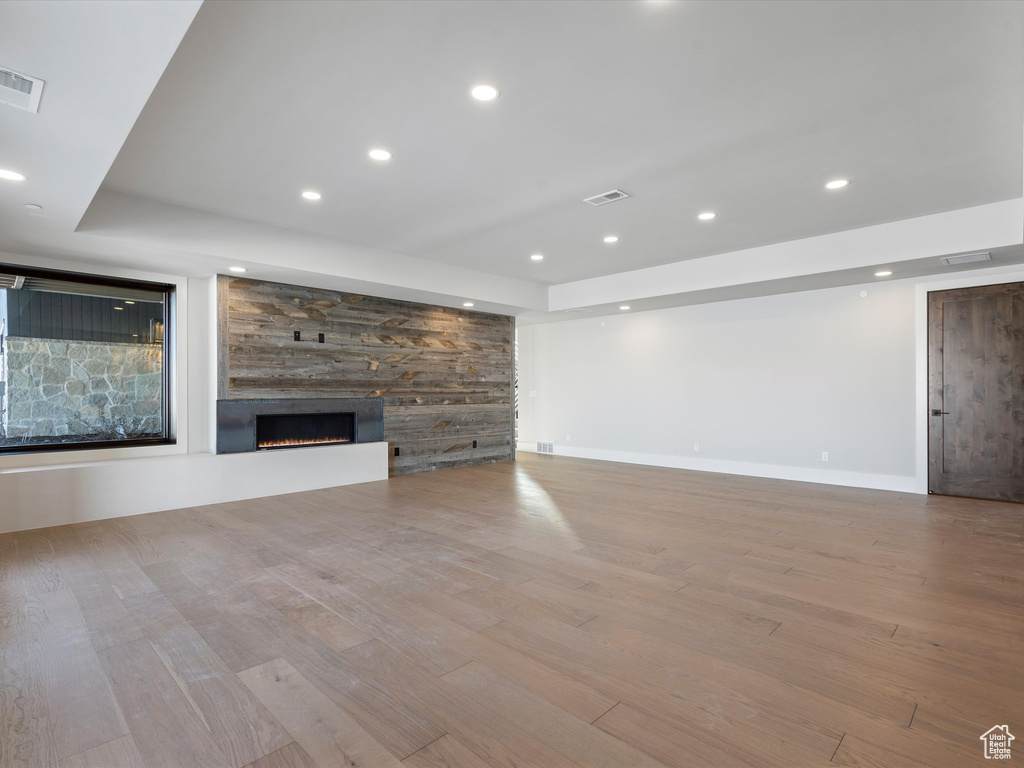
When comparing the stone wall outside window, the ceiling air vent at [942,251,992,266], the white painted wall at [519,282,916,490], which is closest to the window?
the stone wall outside window

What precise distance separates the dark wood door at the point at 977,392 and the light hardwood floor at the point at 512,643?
55.9 inches

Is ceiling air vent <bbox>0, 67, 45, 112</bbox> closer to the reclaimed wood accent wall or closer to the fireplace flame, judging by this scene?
the reclaimed wood accent wall

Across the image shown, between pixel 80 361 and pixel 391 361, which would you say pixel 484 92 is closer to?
pixel 391 361

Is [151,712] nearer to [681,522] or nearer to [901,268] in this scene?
[681,522]

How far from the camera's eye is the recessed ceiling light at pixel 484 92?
2.80m

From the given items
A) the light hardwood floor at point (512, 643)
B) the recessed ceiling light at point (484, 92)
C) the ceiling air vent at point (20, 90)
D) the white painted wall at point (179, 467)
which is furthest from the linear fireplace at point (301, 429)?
the recessed ceiling light at point (484, 92)

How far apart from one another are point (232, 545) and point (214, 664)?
1.94 meters

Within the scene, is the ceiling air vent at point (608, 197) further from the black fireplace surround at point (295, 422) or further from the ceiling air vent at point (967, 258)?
the black fireplace surround at point (295, 422)

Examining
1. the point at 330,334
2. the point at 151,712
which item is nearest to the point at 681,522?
the point at 151,712

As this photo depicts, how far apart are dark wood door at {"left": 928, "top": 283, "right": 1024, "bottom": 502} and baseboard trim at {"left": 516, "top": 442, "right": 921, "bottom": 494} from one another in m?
0.40

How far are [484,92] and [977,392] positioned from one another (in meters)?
6.00

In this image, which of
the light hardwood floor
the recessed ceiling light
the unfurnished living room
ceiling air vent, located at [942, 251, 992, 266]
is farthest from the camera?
ceiling air vent, located at [942, 251, 992, 266]

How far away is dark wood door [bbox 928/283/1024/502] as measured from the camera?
538cm

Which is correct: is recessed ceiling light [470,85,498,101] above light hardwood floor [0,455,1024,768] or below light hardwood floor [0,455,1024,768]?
above
